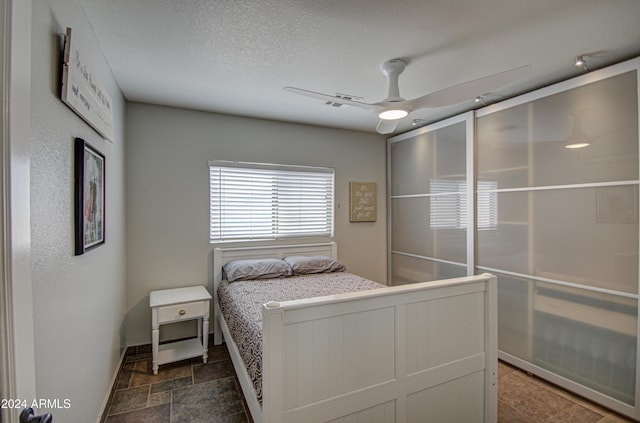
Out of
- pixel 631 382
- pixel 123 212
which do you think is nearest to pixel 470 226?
pixel 631 382

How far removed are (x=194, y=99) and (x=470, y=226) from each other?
305cm

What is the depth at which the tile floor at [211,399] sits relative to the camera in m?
2.09

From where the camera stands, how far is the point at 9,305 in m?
0.69

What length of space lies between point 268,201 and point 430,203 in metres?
1.96

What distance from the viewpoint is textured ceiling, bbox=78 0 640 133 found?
161 cm

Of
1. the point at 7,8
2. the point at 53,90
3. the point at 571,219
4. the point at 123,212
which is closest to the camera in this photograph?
the point at 7,8

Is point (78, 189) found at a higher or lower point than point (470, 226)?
higher

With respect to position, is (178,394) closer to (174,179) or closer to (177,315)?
(177,315)

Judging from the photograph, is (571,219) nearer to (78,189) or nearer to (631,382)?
(631,382)

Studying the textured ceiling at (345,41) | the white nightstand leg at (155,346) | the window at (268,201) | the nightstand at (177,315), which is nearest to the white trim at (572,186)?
the textured ceiling at (345,41)

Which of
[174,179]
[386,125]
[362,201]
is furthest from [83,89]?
[362,201]

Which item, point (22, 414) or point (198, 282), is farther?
point (198, 282)

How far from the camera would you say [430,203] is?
3.67 metres

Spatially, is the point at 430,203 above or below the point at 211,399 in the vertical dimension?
above
